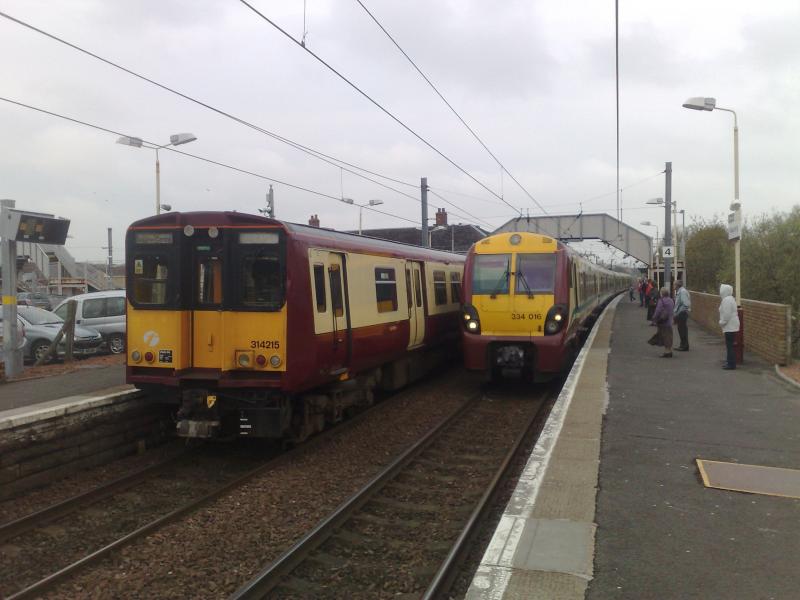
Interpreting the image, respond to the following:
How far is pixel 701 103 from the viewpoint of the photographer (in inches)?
610

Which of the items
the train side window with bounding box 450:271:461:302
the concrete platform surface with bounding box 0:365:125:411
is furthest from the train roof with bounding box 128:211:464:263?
the train side window with bounding box 450:271:461:302

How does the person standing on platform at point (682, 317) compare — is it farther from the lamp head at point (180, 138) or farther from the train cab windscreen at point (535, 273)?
the lamp head at point (180, 138)

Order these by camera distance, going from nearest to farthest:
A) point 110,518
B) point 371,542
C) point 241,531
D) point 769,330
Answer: point 371,542, point 241,531, point 110,518, point 769,330

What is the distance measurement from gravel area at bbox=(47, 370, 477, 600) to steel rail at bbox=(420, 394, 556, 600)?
1389mm

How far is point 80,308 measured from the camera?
55.8ft

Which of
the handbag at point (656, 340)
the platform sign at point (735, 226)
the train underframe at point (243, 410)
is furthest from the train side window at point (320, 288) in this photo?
the platform sign at point (735, 226)

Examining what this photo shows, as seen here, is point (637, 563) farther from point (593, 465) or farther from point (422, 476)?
point (422, 476)

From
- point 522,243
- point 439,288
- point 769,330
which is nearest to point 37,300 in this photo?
point 439,288

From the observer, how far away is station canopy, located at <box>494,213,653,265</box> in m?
41.5

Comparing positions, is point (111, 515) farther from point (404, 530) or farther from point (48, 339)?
point (48, 339)

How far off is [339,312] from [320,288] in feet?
1.91

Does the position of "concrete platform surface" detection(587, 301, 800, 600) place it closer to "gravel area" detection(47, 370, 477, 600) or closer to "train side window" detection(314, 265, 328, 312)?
"gravel area" detection(47, 370, 477, 600)

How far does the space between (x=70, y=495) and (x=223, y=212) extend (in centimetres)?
340

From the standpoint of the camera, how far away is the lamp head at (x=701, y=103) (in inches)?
607
